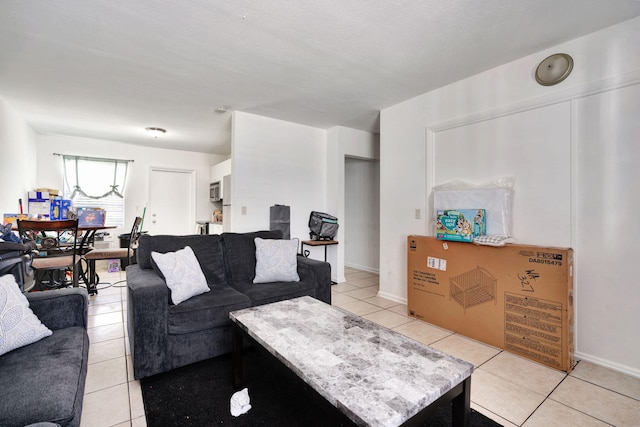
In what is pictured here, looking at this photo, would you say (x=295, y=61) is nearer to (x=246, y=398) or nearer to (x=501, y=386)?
(x=246, y=398)

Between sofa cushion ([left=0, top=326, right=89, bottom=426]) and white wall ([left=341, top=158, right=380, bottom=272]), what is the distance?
13.4 ft

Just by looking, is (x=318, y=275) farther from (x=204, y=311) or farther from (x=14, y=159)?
(x=14, y=159)

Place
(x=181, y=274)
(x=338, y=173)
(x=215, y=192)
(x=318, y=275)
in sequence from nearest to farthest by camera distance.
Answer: (x=181, y=274) < (x=318, y=275) < (x=338, y=173) < (x=215, y=192)

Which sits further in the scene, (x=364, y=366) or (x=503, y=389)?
(x=503, y=389)

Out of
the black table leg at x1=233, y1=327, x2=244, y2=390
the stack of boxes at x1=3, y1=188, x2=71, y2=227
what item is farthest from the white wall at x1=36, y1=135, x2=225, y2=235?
the black table leg at x1=233, y1=327, x2=244, y2=390

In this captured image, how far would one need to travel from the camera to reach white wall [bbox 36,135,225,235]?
4980 mm

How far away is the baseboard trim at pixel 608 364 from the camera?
1986 millimetres

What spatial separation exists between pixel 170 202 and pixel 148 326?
4916mm

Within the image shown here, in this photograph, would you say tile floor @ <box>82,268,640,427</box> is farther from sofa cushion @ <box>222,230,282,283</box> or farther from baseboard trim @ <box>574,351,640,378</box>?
sofa cushion @ <box>222,230,282,283</box>

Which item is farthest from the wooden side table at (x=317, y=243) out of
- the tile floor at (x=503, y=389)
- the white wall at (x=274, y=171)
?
the tile floor at (x=503, y=389)

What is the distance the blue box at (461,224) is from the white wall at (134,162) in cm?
542

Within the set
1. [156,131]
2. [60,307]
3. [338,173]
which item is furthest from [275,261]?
[156,131]

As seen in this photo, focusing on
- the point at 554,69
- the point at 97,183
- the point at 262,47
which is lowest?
the point at 97,183

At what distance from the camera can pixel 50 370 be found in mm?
1201
